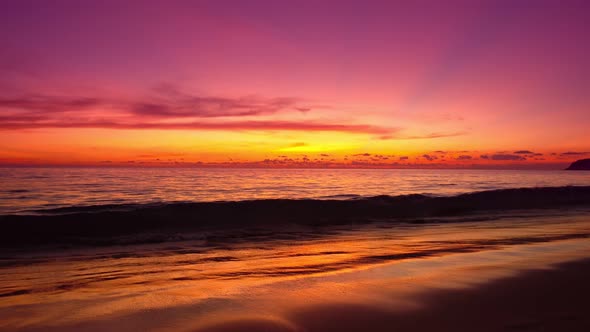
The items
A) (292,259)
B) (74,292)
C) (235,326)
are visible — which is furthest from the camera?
(292,259)

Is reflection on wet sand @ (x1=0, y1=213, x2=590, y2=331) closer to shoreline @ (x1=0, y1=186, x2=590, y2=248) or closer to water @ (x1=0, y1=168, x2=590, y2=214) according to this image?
shoreline @ (x1=0, y1=186, x2=590, y2=248)

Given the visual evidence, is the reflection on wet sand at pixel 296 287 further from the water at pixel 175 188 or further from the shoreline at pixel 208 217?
the water at pixel 175 188

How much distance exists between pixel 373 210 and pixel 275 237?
8.43 metres

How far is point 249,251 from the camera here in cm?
850

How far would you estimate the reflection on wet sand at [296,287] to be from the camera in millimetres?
3592

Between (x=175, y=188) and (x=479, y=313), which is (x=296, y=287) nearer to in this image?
(x=479, y=313)

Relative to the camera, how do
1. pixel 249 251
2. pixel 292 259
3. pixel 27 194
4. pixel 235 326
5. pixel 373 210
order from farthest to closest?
A: pixel 27 194, pixel 373 210, pixel 249 251, pixel 292 259, pixel 235 326

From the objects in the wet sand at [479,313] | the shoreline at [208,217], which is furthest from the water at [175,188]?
the wet sand at [479,313]

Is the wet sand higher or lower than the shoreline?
higher

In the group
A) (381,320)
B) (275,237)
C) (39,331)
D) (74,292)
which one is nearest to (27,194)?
(275,237)

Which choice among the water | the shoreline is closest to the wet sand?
the shoreline

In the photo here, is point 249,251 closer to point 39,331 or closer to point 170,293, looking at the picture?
point 170,293

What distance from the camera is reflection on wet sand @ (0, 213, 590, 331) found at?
11.8ft

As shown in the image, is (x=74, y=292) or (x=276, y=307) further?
(x=74, y=292)
